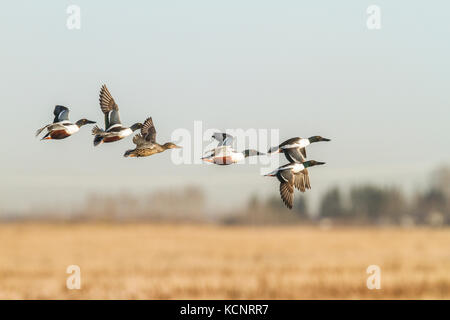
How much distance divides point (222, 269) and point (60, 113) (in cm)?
2356

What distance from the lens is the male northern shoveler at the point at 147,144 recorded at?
2.39 m

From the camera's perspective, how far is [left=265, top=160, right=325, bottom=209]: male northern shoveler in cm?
227

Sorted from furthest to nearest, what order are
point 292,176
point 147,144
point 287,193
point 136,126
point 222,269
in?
1. point 222,269
2. point 136,126
3. point 147,144
4. point 292,176
5. point 287,193

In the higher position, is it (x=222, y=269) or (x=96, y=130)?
(x=96, y=130)

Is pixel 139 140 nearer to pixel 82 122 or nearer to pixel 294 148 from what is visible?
pixel 82 122

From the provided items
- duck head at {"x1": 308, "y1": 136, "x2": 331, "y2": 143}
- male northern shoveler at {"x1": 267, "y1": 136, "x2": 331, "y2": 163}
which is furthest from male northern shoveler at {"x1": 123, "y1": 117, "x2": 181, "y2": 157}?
duck head at {"x1": 308, "y1": 136, "x2": 331, "y2": 143}

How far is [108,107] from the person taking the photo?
8.99 feet

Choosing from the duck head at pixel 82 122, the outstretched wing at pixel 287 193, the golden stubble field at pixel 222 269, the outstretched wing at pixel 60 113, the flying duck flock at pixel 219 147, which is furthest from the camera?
the golden stubble field at pixel 222 269

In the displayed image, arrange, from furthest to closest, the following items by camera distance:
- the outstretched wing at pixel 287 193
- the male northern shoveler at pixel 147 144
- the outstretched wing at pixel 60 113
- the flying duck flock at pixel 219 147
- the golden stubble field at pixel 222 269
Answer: the golden stubble field at pixel 222 269, the outstretched wing at pixel 60 113, the male northern shoveler at pixel 147 144, the flying duck flock at pixel 219 147, the outstretched wing at pixel 287 193

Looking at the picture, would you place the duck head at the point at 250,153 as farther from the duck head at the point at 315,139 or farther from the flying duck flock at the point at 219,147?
the duck head at the point at 315,139

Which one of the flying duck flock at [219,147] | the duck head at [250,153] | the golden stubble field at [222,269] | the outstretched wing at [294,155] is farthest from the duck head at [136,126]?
the golden stubble field at [222,269]

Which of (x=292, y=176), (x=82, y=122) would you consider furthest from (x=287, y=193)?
(x=82, y=122)
